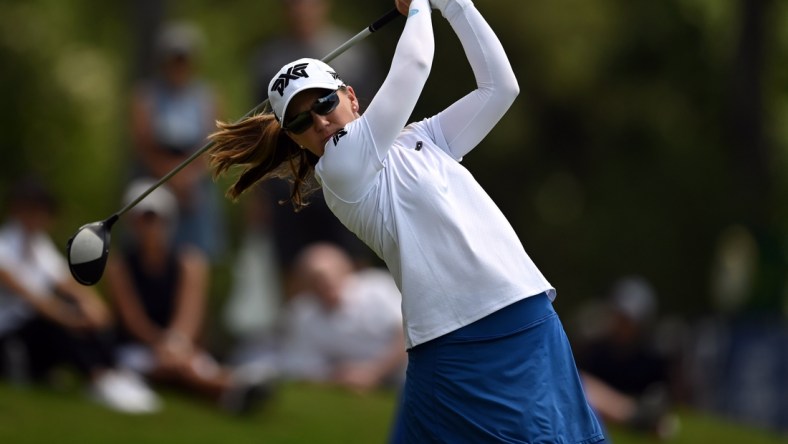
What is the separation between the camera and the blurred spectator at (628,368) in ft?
32.0

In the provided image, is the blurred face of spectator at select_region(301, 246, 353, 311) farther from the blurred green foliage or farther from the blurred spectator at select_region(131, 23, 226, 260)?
the blurred green foliage

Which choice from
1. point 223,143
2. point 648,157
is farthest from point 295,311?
point 648,157

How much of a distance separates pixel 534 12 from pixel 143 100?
10929mm

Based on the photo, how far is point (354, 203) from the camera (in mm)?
4996

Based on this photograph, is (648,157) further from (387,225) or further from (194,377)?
(387,225)

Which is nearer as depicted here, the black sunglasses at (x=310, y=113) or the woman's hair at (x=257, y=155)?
the black sunglasses at (x=310, y=113)

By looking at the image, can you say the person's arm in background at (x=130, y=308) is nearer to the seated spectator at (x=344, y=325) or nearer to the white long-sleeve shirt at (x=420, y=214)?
the seated spectator at (x=344, y=325)

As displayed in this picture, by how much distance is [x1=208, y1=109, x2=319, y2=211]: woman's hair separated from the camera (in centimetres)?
534

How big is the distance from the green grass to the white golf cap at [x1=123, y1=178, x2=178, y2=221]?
114 cm

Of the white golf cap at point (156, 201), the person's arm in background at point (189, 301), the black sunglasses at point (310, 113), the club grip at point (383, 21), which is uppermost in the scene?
the white golf cap at point (156, 201)

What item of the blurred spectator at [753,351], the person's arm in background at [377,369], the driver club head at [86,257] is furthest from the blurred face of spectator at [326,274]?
the blurred spectator at [753,351]

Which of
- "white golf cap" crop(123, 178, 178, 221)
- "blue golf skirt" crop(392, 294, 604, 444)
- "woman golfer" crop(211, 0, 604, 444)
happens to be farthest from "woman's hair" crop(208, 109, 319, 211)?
"white golf cap" crop(123, 178, 178, 221)

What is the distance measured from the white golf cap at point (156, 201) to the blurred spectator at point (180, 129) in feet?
0.40

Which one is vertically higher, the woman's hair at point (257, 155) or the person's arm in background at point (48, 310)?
the person's arm in background at point (48, 310)
